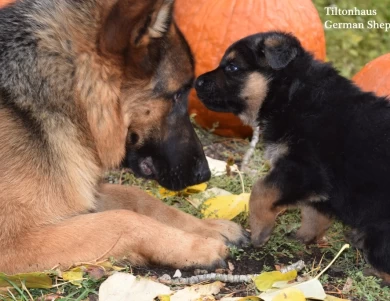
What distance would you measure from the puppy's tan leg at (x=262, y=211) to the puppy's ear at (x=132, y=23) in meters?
1.17

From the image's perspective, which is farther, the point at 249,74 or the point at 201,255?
the point at 249,74

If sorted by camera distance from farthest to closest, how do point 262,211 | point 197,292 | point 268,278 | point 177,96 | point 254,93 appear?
point 254,93
point 262,211
point 177,96
point 268,278
point 197,292

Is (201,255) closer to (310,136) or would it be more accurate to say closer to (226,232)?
(226,232)

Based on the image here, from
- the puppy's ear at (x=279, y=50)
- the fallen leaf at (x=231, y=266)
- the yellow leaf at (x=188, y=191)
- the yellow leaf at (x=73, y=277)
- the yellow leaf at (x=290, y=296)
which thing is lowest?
the fallen leaf at (x=231, y=266)

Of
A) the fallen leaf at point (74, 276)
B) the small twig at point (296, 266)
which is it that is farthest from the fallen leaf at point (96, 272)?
the small twig at point (296, 266)

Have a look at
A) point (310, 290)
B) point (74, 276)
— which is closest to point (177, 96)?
point (74, 276)

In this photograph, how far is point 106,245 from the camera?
381cm

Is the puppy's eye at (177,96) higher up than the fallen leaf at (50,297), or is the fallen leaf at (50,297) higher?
the puppy's eye at (177,96)

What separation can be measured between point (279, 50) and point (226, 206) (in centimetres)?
116

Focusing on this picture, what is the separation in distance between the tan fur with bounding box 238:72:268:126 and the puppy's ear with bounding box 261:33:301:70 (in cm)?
18

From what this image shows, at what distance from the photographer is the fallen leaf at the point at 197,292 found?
360 cm

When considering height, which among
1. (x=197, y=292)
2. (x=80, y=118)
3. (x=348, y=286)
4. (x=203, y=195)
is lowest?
(x=348, y=286)

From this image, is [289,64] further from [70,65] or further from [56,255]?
[56,255]

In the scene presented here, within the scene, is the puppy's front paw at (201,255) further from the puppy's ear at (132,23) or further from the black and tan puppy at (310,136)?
the puppy's ear at (132,23)
